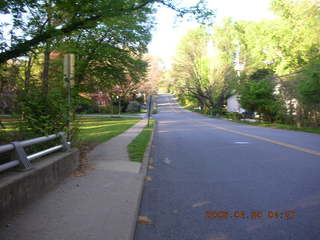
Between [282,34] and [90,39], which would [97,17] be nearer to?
[90,39]

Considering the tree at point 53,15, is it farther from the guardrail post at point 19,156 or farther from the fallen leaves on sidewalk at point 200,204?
the fallen leaves on sidewalk at point 200,204

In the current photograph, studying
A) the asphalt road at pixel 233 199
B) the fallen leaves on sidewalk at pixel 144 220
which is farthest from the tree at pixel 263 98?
the fallen leaves on sidewalk at pixel 144 220

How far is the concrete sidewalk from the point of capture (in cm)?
382

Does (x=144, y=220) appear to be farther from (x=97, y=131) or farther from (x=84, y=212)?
(x=97, y=131)

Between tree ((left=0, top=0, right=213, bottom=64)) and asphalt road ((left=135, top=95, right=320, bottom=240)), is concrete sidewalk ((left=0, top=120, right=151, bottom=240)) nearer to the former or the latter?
asphalt road ((left=135, top=95, right=320, bottom=240))

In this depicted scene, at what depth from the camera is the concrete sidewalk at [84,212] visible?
3.82 m

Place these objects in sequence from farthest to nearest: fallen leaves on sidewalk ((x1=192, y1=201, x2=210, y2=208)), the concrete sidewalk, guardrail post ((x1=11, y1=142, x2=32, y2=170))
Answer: fallen leaves on sidewalk ((x1=192, y1=201, x2=210, y2=208))
guardrail post ((x1=11, y1=142, x2=32, y2=170))
the concrete sidewalk

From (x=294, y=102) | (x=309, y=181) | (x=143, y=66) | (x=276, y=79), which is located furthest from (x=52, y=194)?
(x=276, y=79)

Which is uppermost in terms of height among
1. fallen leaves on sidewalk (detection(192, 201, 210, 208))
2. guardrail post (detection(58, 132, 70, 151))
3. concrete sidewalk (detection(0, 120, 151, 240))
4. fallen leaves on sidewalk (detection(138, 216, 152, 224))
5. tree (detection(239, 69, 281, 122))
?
tree (detection(239, 69, 281, 122))

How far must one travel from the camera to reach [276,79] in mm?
31000

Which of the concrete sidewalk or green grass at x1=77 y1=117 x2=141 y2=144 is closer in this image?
the concrete sidewalk

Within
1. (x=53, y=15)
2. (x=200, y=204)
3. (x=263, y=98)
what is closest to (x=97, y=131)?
(x=53, y=15)

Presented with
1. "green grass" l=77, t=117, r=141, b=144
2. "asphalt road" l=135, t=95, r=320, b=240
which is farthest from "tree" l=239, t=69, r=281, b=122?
"asphalt road" l=135, t=95, r=320, b=240

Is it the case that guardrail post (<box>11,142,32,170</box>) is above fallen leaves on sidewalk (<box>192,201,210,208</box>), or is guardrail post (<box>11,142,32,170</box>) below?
above
